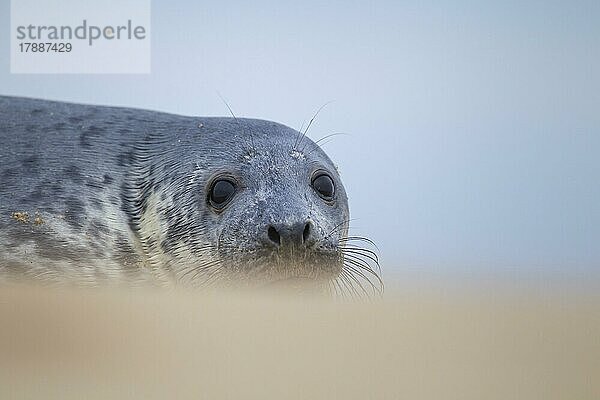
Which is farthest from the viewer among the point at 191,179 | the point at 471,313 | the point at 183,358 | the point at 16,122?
the point at 16,122

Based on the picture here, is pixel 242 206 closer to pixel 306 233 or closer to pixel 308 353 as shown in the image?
pixel 306 233

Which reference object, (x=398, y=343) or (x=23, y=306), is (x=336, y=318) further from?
(x=23, y=306)

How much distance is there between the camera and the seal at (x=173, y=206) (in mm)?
1887

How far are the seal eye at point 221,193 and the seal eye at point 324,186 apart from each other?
7.4 inches

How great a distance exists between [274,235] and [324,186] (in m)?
0.30

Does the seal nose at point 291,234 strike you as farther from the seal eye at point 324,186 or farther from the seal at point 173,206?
the seal eye at point 324,186

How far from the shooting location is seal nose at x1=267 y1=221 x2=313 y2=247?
71.7 inches

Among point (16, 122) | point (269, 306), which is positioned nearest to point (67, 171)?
point (16, 122)

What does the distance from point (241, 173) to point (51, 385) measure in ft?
2.33

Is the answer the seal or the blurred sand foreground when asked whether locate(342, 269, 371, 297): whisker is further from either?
the blurred sand foreground

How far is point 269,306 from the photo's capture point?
1.72 m

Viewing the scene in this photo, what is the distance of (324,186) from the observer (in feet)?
6.89

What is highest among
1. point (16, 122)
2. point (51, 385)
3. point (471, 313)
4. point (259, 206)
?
point (16, 122)

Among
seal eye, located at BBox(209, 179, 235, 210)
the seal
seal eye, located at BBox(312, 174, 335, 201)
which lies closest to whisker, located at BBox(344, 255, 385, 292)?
the seal
